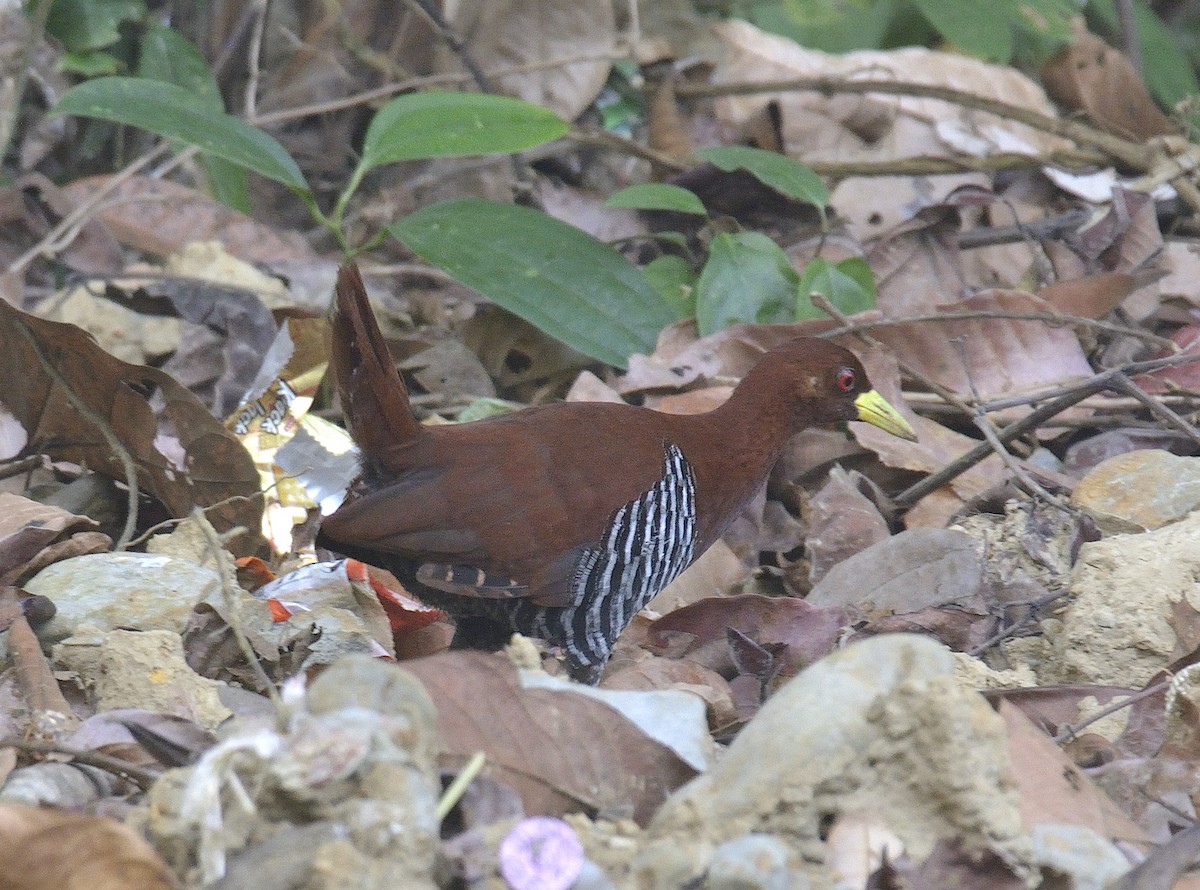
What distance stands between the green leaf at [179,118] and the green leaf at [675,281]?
3.75 ft

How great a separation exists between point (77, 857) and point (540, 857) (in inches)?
19.2

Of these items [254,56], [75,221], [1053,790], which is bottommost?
[75,221]

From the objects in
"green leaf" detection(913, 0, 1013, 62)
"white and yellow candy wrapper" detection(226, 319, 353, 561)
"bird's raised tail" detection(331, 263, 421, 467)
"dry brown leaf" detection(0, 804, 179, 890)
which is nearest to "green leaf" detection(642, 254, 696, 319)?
"white and yellow candy wrapper" detection(226, 319, 353, 561)

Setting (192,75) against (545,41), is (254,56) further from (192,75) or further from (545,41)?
(545,41)

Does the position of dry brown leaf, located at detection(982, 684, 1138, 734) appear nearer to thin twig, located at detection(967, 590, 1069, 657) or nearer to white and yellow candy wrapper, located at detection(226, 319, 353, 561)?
thin twig, located at detection(967, 590, 1069, 657)

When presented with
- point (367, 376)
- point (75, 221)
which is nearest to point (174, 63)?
point (75, 221)

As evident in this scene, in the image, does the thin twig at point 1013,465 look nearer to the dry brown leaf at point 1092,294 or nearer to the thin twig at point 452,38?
the dry brown leaf at point 1092,294

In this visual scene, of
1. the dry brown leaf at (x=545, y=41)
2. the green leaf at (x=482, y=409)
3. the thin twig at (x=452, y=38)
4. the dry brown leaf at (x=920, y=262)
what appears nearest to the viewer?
the green leaf at (x=482, y=409)

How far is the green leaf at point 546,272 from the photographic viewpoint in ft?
13.8

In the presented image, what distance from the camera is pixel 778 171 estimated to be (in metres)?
4.53

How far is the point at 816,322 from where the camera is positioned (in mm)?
4141

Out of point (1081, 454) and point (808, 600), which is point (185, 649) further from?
point (1081, 454)

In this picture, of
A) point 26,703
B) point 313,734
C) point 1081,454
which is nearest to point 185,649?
point 26,703

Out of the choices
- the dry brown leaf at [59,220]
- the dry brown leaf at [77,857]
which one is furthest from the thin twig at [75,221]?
the dry brown leaf at [77,857]
